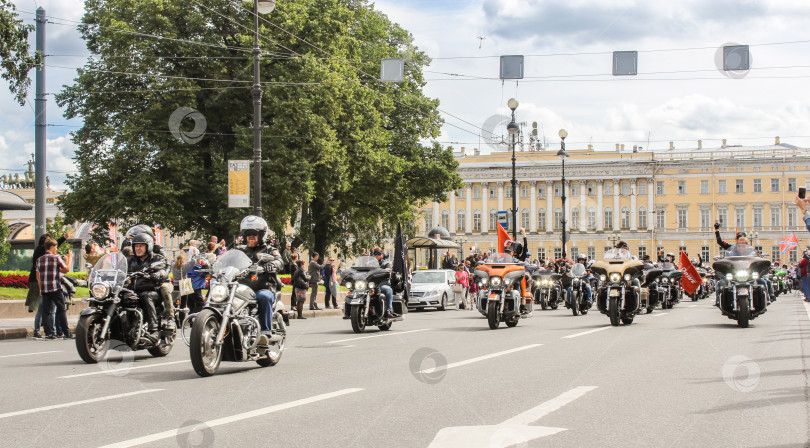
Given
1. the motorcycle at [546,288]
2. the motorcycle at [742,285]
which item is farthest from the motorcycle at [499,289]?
the motorcycle at [546,288]

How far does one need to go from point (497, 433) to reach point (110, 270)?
7.30 m

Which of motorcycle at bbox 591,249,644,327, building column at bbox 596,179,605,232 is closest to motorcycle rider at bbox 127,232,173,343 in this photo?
motorcycle at bbox 591,249,644,327

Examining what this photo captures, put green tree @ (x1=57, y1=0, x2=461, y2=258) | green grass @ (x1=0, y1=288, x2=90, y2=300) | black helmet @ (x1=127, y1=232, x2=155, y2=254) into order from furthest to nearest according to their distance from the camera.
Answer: green tree @ (x1=57, y1=0, x2=461, y2=258), green grass @ (x1=0, y1=288, x2=90, y2=300), black helmet @ (x1=127, y1=232, x2=155, y2=254)

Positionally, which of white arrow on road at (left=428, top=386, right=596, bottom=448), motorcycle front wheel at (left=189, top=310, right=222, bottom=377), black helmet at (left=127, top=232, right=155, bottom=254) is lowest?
white arrow on road at (left=428, top=386, right=596, bottom=448)

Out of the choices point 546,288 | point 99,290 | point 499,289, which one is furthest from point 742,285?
point 546,288

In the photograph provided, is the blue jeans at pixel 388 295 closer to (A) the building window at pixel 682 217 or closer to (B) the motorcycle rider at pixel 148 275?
(B) the motorcycle rider at pixel 148 275

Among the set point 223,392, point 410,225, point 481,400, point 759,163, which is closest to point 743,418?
point 481,400

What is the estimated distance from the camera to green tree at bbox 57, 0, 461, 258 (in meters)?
36.0

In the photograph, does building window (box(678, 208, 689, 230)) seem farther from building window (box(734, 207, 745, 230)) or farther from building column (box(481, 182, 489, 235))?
building column (box(481, 182, 489, 235))

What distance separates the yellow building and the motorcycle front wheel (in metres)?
109

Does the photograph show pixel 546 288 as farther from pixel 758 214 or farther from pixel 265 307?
pixel 758 214

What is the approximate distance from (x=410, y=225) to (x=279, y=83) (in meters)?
24.1

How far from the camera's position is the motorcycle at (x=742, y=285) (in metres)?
18.0

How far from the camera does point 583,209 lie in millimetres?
121250
